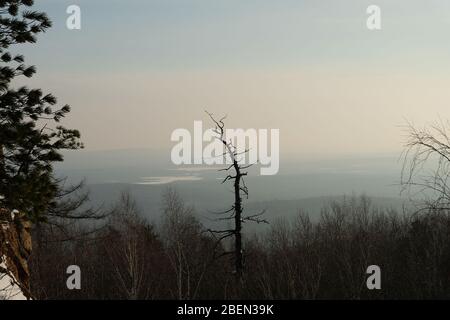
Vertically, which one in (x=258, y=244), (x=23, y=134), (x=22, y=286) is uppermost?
(x=23, y=134)

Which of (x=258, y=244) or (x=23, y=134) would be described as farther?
(x=258, y=244)

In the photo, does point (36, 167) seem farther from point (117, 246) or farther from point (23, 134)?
→ point (117, 246)

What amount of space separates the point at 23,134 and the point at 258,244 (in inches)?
1571

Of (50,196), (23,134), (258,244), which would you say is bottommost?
(258,244)

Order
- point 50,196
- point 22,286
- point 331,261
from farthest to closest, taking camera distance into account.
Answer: point 331,261 < point 22,286 < point 50,196

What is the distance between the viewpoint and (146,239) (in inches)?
1678
